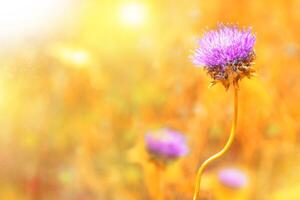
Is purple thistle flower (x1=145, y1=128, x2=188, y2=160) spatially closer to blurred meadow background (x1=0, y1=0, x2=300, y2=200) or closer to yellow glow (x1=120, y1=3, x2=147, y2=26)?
blurred meadow background (x1=0, y1=0, x2=300, y2=200)

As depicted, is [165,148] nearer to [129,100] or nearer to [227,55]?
[129,100]

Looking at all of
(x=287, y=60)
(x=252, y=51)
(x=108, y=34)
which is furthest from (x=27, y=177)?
(x=252, y=51)

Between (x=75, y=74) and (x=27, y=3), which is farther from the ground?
(x=27, y=3)

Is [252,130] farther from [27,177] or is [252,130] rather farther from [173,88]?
[27,177]

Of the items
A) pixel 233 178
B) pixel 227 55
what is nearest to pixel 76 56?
pixel 233 178

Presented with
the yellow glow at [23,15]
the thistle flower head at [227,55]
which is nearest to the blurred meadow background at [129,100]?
the yellow glow at [23,15]

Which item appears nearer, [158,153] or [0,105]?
[158,153]

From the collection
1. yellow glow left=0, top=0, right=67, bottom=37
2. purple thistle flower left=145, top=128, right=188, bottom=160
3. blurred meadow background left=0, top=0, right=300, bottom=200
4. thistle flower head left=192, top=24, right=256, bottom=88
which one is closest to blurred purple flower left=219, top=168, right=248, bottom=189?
blurred meadow background left=0, top=0, right=300, bottom=200
